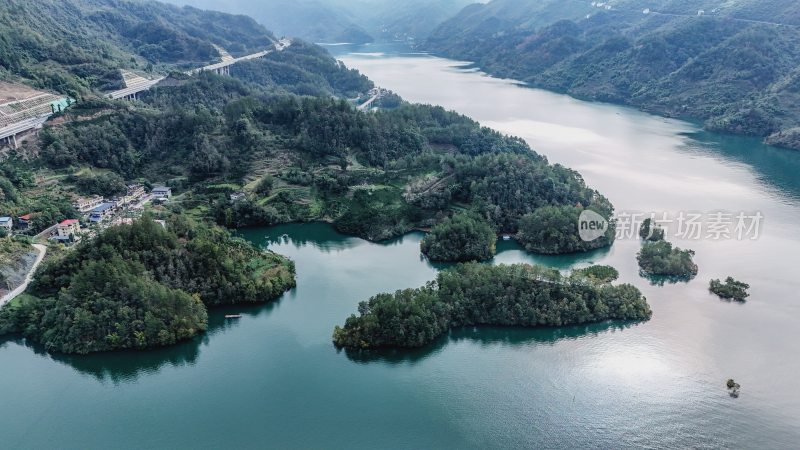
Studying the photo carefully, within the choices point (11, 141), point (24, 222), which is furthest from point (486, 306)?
point (11, 141)

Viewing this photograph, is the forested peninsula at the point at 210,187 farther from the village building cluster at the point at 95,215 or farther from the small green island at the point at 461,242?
the village building cluster at the point at 95,215

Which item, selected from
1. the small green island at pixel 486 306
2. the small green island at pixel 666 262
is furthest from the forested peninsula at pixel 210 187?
the small green island at pixel 666 262

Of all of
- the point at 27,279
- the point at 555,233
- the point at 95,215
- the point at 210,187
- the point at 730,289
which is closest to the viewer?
the point at 27,279

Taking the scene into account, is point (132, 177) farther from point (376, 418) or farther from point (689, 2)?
point (689, 2)

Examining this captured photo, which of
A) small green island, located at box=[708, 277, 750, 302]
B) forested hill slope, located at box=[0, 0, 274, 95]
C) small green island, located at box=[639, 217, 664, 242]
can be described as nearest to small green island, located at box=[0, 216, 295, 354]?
small green island, located at box=[639, 217, 664, 242]

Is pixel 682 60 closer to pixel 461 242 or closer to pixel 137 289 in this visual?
pixel 461 242
